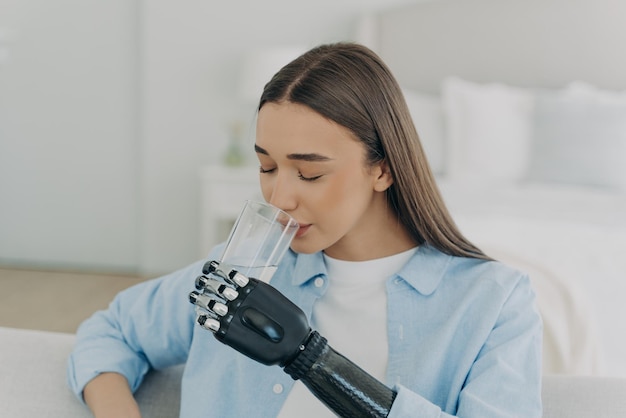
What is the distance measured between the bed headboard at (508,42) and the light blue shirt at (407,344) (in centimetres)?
302

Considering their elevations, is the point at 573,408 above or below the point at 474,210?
above

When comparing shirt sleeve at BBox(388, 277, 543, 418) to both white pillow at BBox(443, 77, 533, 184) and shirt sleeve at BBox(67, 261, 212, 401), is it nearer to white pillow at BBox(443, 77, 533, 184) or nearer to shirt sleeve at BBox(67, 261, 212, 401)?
shirt sleeve at BBox(67, 261, 212, 401)

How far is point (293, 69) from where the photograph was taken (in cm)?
119

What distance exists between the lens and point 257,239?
103 centimetres

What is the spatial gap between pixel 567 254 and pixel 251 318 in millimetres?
1603

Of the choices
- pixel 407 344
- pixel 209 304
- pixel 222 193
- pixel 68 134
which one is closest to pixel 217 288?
pixel 209 304

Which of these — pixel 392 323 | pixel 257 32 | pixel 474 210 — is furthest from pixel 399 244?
pixel 257 32

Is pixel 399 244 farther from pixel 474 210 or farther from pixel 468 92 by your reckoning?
pixel 468 92

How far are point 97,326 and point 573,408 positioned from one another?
0.72 metres

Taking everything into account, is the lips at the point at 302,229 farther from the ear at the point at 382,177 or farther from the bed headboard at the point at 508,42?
the bed headboard at the point at 508,42

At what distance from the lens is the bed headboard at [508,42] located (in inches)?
157

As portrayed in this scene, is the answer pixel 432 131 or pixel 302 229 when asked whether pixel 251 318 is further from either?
pixel 432 131

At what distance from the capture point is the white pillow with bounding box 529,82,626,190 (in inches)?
135

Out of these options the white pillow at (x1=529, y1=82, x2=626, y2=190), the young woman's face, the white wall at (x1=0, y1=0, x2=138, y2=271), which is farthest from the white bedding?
the white wall at (x1=0, y1=0, x2=138, y2=271)
